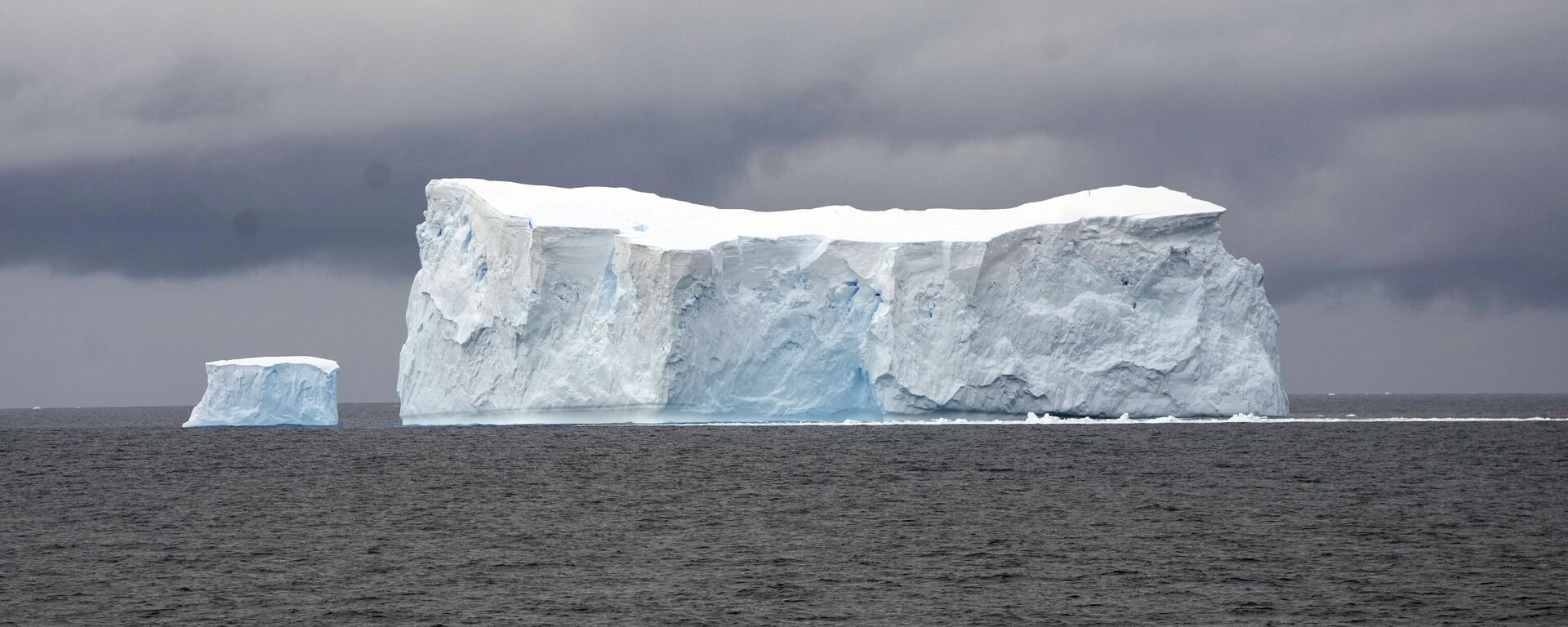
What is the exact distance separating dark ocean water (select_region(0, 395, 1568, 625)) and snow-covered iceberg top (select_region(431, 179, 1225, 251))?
4919mm

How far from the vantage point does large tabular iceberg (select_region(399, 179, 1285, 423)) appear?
106ft

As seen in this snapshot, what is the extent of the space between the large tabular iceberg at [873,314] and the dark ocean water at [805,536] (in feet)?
5.33

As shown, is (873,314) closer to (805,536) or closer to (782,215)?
(782,215)

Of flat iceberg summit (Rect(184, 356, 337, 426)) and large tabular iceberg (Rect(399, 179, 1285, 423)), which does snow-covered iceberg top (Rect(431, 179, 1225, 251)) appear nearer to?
large tabular iceberg (Rect(399, 179, 1285, 423))

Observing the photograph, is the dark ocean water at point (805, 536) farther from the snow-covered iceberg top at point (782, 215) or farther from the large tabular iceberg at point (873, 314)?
the snow-covered iceberg top at point (782, 215)

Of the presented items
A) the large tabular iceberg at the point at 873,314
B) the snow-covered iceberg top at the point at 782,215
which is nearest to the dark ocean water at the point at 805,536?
the large tabular iceberg at the point at 873,314

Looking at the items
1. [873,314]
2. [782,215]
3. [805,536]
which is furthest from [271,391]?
[805,536]

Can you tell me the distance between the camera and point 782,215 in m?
36.3

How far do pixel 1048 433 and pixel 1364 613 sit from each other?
958 inches

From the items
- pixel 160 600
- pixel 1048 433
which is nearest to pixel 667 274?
pixel 1048 433

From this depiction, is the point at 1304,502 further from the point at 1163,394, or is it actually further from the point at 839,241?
the point at 839,241

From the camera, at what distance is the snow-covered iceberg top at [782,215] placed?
108 ft

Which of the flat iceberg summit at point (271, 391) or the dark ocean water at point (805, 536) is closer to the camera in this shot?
the dark ocean water at point (805, 536)

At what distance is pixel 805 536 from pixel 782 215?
19.5m
